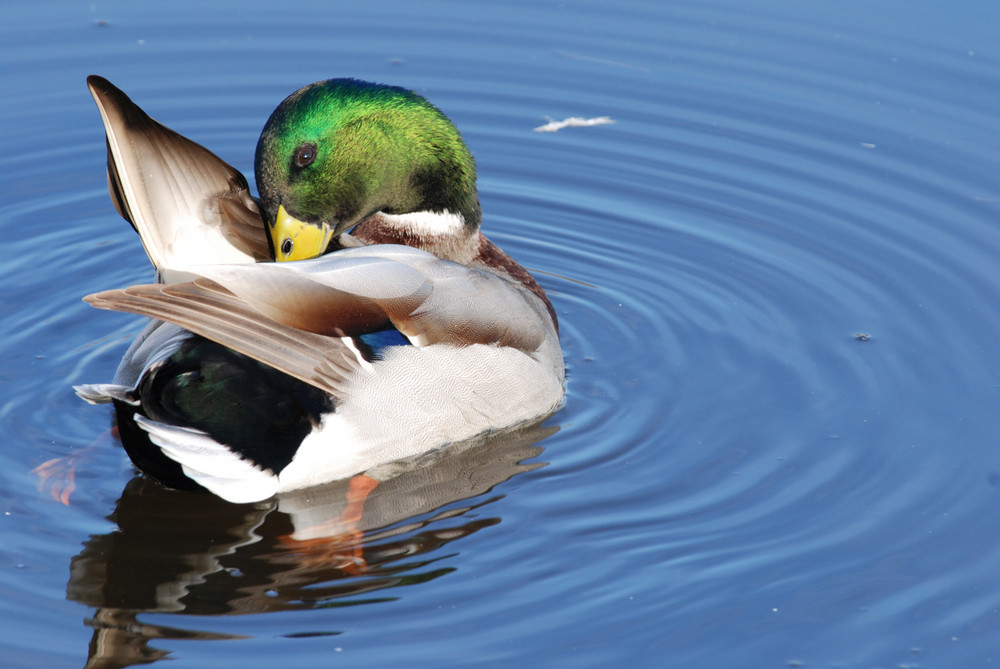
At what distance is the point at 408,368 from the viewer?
5223 millimetres

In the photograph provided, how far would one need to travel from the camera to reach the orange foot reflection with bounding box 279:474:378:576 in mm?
4863

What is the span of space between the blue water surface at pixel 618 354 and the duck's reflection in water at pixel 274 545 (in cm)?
2

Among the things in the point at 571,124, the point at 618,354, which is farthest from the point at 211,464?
the point at 571,124

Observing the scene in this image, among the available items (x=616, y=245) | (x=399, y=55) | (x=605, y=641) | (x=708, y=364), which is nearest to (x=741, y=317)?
(x=708, y=364)

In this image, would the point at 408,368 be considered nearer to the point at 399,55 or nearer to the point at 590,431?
the point at 590,431

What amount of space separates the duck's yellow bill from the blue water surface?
101 cm

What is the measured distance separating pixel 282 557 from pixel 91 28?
5.64m

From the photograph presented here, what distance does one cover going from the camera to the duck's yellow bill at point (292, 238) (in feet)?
18.1

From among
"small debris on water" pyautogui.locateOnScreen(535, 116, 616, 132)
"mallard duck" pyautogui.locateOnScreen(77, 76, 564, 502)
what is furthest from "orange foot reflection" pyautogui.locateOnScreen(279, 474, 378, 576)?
"small debris on water" pyautogui.locateOnScreen(535, 116, 616, 132)

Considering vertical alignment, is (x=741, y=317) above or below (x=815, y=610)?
above

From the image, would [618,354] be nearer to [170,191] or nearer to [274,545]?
[274,545]

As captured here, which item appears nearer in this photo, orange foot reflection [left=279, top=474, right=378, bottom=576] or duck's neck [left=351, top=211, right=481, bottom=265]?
orange foot reflection [left=279, top=474, right=378, bottom=576]

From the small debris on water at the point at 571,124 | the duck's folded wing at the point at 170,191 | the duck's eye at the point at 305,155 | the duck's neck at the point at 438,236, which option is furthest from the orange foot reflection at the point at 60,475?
the small debris on water at the point at 571,124

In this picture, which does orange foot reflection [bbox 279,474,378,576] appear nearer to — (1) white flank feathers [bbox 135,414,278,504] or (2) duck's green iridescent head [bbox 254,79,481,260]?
(1) white flank feathers [bbox 135,414,278,504]
